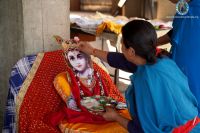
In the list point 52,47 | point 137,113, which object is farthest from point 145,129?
point 52,47

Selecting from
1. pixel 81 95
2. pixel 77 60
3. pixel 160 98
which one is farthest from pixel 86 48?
pixel 160 98

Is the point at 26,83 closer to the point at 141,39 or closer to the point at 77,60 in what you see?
the point at 77,60

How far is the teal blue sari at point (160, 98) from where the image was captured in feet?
6.18

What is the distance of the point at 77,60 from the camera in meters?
2.88

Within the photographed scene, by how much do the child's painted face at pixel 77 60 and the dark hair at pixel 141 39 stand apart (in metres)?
0.97

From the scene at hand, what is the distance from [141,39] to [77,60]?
1054mm

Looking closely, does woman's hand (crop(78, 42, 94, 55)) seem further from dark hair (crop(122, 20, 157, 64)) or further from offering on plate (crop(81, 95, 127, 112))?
dark hair (crop(122, 20, 157, 64))

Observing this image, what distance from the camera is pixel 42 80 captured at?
304 centimetres

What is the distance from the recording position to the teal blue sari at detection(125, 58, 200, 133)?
1885mm

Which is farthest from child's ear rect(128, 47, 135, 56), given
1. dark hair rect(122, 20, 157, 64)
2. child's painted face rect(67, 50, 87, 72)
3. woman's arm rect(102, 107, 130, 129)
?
child's painted face rect(67, 50, 87, 72)

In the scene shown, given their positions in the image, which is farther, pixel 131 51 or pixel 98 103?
pixel 98 103

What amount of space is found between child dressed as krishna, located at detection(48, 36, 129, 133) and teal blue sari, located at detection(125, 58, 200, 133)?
70cm

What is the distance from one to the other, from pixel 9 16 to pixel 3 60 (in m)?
0.45

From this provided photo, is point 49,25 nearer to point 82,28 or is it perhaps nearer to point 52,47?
point 52,47
